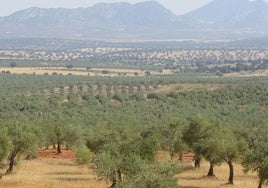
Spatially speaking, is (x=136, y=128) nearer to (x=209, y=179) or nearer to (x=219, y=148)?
(x=209, y=179)

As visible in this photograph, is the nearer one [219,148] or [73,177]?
[219,148]

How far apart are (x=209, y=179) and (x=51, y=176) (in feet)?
52.8

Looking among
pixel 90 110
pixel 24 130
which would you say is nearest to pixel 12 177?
pixel 24 130

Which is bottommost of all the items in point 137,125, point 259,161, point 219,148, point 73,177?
point 137,125

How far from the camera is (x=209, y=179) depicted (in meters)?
56.5

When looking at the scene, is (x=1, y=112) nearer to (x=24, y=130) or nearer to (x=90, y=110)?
(x=90, y=110)

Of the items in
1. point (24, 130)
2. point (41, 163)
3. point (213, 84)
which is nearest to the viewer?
point (24, 130)

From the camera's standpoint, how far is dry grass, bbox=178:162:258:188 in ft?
173

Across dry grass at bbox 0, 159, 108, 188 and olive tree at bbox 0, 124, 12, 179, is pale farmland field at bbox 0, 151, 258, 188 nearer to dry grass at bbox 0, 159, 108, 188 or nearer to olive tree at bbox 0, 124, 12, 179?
dry grass at bbox 0, 159, 108, 188

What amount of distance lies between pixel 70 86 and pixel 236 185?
342 ft

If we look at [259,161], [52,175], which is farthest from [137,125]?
[259,161]

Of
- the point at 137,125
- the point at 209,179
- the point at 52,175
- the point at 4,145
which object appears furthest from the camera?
the point at 137,125

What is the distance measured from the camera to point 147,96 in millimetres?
136000

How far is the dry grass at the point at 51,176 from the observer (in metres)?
50.7
